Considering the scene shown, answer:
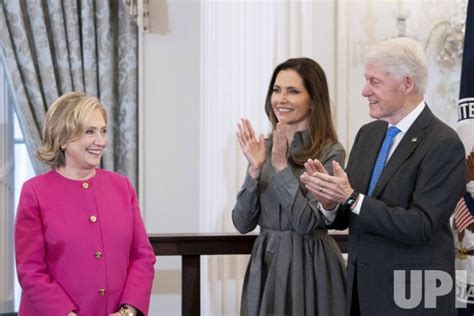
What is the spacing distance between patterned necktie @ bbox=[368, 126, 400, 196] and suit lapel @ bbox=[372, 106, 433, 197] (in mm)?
60

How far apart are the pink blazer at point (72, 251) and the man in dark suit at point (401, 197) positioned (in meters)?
0.73

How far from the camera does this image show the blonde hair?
113 inches

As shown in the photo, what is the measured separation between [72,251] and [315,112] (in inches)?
44.8

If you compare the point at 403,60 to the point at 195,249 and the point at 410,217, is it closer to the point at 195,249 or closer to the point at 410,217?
the point at 410,217

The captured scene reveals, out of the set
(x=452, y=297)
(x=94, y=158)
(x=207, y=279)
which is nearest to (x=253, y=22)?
(x=207, y=279)

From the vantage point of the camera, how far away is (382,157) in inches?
112

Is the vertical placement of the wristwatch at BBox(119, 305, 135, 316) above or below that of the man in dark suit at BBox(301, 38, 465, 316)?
below

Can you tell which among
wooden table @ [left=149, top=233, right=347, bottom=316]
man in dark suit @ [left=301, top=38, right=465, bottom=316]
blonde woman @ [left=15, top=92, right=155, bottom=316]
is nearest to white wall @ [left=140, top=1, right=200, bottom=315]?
wooden table @ [left=149, top=233, right=347, bottom=316]

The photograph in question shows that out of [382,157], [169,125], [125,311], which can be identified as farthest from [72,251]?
[169,125]

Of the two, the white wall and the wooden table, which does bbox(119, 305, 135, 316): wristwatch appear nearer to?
the wooden table

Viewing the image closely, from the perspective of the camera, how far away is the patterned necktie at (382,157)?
9.27 feet

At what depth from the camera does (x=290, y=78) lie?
3346 millimetres

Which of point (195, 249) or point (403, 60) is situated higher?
point (403, 60)

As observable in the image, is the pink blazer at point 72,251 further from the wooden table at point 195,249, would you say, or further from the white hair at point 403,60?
the white hair at point 403,60
